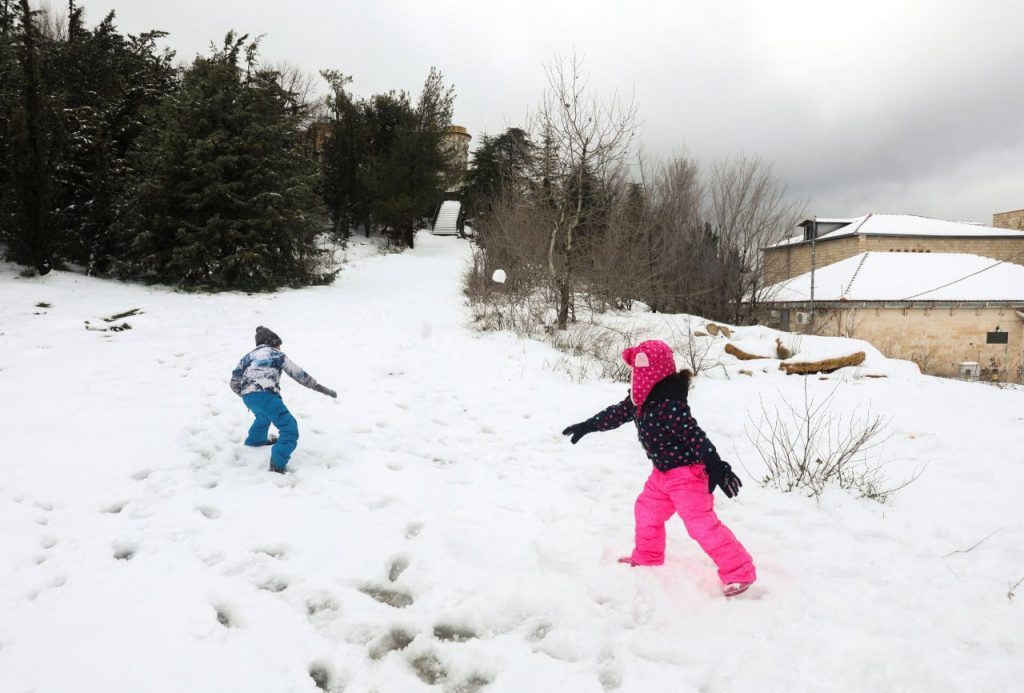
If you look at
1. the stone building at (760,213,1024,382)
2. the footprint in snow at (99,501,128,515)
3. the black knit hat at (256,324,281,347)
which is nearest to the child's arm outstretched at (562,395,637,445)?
the black knit hat at (256,324,281,347)

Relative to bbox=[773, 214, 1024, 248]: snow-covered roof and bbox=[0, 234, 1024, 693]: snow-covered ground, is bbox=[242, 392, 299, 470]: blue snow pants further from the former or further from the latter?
bbox=[773, 214, 1024, 248]: snow-covered roof

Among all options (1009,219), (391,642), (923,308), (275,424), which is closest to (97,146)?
(275,424)

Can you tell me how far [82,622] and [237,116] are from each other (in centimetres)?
1399

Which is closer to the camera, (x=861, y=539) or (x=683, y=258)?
(x=861, y=539)

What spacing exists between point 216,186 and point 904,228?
38.8 m

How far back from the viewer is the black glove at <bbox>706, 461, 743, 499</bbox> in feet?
9.25

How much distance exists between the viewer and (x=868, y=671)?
7.48 ft

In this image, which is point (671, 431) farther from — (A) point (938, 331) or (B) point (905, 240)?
(B) point (905, 240)

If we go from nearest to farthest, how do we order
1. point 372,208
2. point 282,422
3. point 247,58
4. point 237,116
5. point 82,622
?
1. point 82,622
2. point 282,422
3. point 237,116
4. point 247,58
5. point 372,208

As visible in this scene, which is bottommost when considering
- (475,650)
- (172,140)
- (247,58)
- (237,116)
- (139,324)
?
(475,650)

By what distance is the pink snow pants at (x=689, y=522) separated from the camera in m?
2.81

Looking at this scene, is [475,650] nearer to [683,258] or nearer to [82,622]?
[82,622]

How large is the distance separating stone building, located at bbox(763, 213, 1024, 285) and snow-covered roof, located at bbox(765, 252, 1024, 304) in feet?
5.81

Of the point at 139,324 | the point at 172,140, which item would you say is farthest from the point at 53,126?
the point at 139,324
